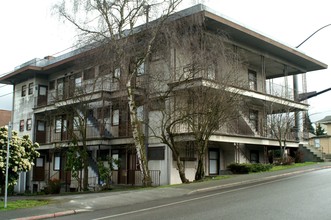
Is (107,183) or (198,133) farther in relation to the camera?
(107,183)

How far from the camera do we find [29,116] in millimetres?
36875

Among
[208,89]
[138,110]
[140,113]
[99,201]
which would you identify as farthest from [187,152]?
[99,201]

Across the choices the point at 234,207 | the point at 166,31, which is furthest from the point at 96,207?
the point at 166,31

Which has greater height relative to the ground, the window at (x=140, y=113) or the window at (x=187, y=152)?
the window at (x=140, y=113)

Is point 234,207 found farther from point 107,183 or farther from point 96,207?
point 107,183

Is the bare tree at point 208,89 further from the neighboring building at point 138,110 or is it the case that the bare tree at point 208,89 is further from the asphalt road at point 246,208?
the asphalt road at point 246,208

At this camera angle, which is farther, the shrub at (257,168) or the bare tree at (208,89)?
the shrub at (257,168)

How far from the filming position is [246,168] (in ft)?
80.8

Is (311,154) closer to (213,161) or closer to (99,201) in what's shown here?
(213,161)

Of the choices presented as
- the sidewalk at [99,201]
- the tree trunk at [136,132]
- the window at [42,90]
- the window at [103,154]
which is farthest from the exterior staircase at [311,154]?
the window at [42,90]

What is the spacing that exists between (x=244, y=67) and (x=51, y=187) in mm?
16848

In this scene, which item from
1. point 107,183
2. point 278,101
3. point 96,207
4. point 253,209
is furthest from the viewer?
point 278,101

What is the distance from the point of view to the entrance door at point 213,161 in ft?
88.8

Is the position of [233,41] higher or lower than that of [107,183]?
higher
